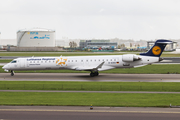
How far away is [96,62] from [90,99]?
17907 mm

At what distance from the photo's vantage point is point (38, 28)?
166625mm

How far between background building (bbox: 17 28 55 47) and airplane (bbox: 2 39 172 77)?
116501 mm

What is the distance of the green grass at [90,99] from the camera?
2098 cm

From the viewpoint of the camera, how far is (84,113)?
17.9 metres

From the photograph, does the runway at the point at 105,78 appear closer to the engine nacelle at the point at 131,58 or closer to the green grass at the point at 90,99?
the engine nacelle at the point at 131,58

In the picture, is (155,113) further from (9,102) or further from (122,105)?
(9,102)

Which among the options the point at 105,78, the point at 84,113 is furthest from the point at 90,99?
the point at 105,78

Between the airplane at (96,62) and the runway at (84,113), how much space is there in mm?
19286

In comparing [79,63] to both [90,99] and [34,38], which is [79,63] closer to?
[90,99]

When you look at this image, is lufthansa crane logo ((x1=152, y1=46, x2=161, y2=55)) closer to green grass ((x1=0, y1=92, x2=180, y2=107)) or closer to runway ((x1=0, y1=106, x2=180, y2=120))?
green grass ((x1=0, y1=92, x2=180, y2=107))

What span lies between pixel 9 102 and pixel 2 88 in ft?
26.8

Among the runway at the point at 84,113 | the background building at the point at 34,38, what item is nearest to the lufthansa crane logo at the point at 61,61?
the runway at the point at 84,113

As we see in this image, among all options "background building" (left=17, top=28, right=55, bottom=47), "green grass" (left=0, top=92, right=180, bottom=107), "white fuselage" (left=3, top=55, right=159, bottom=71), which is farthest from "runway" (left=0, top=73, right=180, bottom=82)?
"background building" (left=17, top=28, right=55, bottom=47)

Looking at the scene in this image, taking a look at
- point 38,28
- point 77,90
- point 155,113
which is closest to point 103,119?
point 155,113
